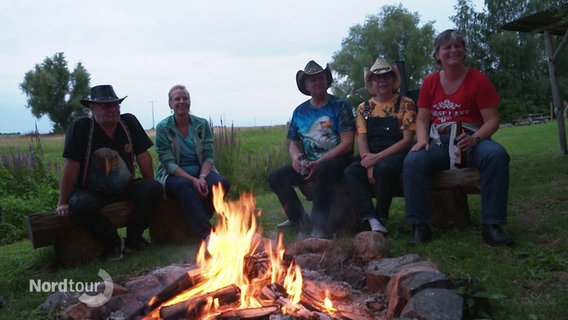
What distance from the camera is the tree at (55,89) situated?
139 feet

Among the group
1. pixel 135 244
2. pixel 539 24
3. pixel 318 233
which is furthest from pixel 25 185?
pixel 539 24

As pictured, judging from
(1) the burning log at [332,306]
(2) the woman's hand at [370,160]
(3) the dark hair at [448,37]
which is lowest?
(1) the burning log at [332,306]

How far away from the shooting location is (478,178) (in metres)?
3.92

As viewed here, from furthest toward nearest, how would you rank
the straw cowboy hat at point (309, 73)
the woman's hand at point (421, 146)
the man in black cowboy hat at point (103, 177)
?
the straw cowboy hat at point (309, 73), the man in black cowboy hat at point (103, 177), the woman's hand at point (421, 146)

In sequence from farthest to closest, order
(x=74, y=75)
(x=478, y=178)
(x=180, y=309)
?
1. (x=74, y=75)
2. (x=478, y=178)
3. (x=180, y=309)

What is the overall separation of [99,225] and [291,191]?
5.96 ft

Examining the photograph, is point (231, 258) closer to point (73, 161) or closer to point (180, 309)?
point (180, 309)

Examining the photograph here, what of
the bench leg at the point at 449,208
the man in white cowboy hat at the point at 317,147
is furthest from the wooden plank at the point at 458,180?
the man in white cowboy hat at the point at 317,147

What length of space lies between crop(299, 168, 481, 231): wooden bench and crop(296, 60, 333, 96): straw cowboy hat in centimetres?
111

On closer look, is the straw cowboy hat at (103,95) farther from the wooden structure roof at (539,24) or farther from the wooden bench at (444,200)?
the wooden structure roof at (539,24)

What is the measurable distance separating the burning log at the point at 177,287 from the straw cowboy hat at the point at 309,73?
2.39 meters

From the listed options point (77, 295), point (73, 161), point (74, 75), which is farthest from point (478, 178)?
point (74, 75)

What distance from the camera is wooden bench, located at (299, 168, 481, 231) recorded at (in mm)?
4012

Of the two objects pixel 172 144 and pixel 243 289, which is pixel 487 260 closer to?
pixel 243 289
